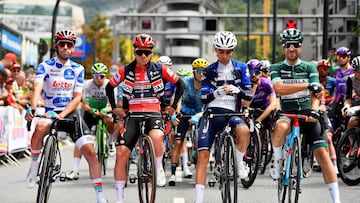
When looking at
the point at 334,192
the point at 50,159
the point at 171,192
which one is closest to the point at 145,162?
the point at 50,159

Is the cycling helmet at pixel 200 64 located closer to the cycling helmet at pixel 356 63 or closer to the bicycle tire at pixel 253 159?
the bicycle tire at pixel 253 159

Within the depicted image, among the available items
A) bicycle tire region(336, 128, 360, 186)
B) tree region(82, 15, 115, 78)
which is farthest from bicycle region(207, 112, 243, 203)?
tree region(82, 15, 115, 78)

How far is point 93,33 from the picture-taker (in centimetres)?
8981

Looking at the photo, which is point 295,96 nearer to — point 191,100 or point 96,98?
point 191,100

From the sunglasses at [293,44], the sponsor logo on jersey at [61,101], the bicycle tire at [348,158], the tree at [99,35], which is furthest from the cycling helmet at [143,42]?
the tree at [99,35]

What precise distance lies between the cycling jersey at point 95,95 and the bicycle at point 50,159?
195 inches

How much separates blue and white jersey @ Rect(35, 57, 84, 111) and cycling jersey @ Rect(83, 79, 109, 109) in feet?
15.8

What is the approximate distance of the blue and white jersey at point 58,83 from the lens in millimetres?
10531

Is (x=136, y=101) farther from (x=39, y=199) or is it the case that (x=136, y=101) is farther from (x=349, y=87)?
(x=349, y=87)

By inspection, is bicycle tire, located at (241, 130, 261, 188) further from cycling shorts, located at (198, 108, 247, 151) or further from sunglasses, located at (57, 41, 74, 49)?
sunglasses, located at (57, 41, 74, 49)

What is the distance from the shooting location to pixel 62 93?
1053 centimetres

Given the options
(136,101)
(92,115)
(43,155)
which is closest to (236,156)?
(136,101)

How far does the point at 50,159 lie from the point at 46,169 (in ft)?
0.57

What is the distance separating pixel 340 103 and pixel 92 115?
4.81 m
